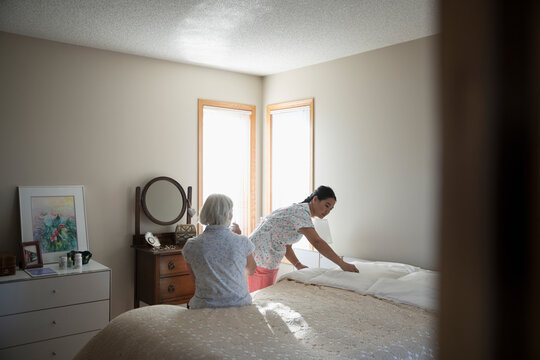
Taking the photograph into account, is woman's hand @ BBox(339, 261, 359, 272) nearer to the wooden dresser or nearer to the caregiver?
the caregiver

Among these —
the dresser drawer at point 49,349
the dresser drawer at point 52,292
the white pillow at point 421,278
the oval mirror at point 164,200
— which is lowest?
the dresser drawer at point 49,349

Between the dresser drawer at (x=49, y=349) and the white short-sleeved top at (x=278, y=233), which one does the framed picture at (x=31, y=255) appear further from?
the white short-sleeved top at (x=278, y=233)

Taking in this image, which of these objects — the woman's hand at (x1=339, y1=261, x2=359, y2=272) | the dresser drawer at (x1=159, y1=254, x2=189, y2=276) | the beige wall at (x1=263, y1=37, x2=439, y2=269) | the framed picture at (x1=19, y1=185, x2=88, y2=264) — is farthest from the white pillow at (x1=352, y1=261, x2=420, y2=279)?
the framed picture at (x1=19, y1=185, x2=88, y2=264)

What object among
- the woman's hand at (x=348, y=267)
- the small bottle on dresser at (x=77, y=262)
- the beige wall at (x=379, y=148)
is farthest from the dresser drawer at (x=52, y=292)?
the beige wall at (x=379, y=148)

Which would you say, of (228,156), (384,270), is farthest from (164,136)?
(384,270)

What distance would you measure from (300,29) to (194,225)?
2205mm

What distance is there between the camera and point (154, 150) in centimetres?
427

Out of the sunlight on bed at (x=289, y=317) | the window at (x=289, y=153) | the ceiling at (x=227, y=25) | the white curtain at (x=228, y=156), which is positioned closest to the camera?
the sunlight on bed at (x=289, y=317)

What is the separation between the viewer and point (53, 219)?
12.0 feet

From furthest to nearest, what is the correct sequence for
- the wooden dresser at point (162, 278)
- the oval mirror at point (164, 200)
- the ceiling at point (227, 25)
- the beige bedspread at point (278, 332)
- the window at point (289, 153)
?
the window at point (289, 153) → the oval mirror at point (164, 200) → the wooden dresser at point (162, 278) → the ceiling at point (227, 25) → the beige bedspread at point (278, 332)

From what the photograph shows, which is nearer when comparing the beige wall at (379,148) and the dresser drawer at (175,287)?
the beige wall at (379,148)

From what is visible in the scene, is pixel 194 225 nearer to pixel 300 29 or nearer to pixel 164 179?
pixel 164 179

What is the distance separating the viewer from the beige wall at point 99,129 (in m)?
3.55

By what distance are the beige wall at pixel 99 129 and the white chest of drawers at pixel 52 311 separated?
2.12 feet
